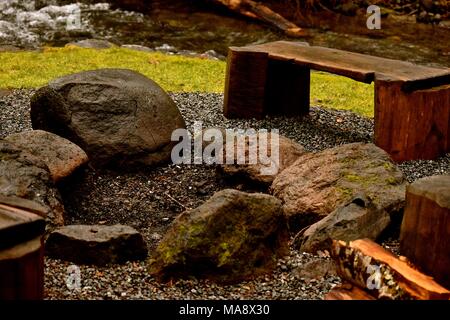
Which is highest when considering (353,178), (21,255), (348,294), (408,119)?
(21,255)

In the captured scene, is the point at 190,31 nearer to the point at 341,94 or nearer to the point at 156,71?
the point at 156,71

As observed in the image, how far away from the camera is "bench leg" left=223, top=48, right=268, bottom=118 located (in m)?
7.77

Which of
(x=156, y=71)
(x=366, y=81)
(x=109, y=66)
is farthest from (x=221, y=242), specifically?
(x=109, y=66)

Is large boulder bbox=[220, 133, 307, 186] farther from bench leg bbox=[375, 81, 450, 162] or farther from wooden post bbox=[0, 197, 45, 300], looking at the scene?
wooden post bbox=[0, 197, 45, 300]

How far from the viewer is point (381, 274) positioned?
149 inches

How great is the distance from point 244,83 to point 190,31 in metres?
7.14

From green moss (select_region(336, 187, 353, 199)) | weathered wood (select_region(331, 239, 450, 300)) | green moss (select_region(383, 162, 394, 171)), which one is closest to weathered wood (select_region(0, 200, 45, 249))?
weathered wood (select_region(331, 239, 450, 300))

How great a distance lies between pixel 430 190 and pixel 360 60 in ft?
11.8

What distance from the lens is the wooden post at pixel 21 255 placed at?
325 centimetres

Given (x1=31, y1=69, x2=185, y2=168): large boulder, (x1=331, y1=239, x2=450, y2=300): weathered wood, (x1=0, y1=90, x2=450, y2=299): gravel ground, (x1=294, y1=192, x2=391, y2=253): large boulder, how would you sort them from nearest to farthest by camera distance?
1. (x1=331, y1=239, x2=450, y2=300): weathered wood
2. (x1=0, y1=90, x2=450, y2=299): gravel ground
3. (x1=294, y1=192, x2=391, y2=253): large boulder
4. (x1=31, y1=69, x2=185, y2=168): large boulder

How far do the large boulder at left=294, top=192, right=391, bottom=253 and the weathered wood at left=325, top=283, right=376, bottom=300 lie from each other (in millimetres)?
647

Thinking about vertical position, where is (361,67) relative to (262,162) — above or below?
above
